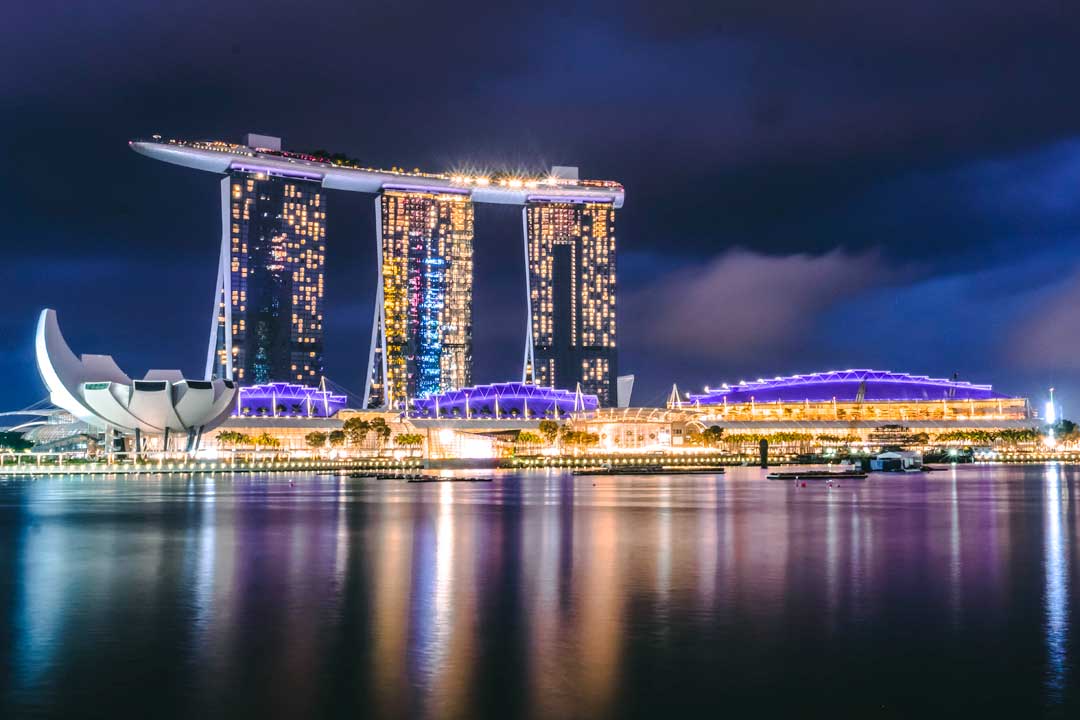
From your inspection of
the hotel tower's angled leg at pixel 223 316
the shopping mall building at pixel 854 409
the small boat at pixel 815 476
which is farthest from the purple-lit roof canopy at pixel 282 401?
the small boat at pixel 815 476

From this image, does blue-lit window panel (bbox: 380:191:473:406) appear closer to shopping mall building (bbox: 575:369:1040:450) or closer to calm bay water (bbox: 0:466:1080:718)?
shopping mall building (bbox: 575:369:1040:450)

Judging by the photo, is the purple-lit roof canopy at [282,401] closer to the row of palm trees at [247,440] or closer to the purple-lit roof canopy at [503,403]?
the purple-lit roof canopy at [503,403]

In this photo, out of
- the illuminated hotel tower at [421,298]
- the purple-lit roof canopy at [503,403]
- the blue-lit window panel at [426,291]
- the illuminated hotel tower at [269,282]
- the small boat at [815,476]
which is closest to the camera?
the small boat at [815,476]

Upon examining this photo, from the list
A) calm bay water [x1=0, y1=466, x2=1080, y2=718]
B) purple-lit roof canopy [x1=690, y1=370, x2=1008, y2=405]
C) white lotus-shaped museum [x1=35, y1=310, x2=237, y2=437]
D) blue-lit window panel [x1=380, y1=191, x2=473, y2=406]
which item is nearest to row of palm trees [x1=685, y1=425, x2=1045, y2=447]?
purple-lit roof canopy [x1=690, y1=370, x2=1008, y2=405]

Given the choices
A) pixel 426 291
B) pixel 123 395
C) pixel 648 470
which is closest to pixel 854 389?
pixel 426 291

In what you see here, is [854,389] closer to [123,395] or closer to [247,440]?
[247,440]

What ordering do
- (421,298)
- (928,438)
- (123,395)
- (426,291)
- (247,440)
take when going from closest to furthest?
(123,395) → (247,440) → (928,438) → (421,298) → (426,291)

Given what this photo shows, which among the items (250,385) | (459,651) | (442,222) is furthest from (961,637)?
(442,222)
